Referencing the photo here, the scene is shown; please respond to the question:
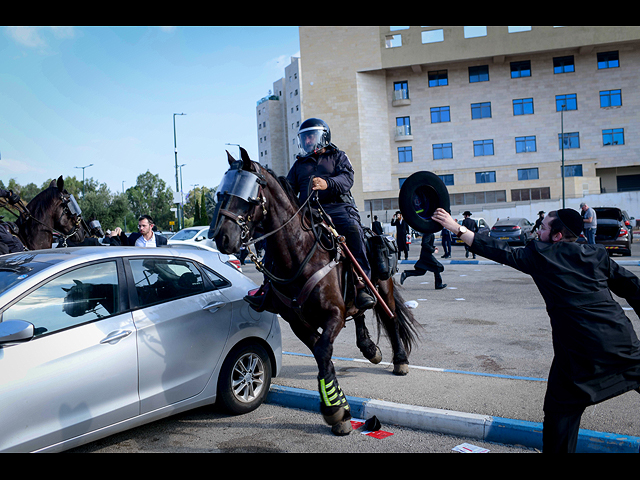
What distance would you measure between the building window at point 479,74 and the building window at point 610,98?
11.8m

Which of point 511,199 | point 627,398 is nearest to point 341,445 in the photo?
point 627,398

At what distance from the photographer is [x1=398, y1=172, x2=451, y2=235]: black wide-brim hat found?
4434mm

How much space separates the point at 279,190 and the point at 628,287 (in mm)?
2841

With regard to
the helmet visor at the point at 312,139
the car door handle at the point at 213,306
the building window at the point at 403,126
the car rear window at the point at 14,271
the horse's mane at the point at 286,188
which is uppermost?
the building window at the point at 403,126

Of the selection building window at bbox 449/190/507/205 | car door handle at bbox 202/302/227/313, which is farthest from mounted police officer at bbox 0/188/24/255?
building window at bbox 449/190/507/205

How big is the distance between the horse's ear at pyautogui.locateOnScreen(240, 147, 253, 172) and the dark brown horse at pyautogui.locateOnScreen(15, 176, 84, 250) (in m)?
4.12

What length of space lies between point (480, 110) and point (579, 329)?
5573 centimetres

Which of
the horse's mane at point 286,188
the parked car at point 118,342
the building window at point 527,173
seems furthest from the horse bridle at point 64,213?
the building window at point 527,173

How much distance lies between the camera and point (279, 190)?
15.3ft

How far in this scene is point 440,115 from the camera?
55.5m

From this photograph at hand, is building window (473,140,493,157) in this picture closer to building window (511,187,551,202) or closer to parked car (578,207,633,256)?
building window (511,187,551,202)

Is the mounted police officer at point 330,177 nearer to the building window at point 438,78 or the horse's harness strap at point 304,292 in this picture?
the horse's harness strap at point 304,292

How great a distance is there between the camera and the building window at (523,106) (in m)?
53.8

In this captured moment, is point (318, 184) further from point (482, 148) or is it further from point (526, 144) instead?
point (526, 144)
